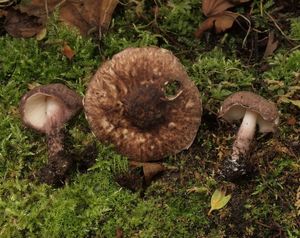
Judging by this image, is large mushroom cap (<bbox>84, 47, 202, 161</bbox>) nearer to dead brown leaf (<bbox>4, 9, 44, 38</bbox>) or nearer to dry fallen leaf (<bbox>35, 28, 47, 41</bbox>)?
dry fallen leaf (<bbox>35, 28, 47, 41</bbox>)

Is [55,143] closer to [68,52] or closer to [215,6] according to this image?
[68,52]

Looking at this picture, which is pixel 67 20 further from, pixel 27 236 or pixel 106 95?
pixel 27 236

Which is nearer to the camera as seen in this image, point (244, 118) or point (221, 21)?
point (244, 118)

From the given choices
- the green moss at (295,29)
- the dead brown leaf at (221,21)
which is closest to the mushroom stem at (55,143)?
the dead brown leaf at (221,21)

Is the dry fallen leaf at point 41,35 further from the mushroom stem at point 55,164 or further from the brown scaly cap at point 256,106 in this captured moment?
the brown scaly cap at point 256,106

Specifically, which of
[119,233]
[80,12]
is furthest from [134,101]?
[80,12]

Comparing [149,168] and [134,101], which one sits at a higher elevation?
[134,101]
